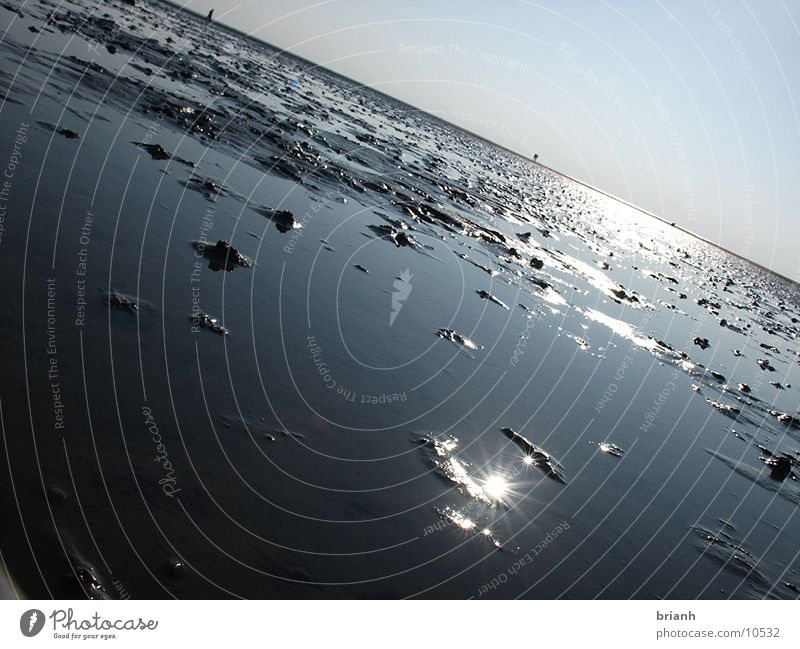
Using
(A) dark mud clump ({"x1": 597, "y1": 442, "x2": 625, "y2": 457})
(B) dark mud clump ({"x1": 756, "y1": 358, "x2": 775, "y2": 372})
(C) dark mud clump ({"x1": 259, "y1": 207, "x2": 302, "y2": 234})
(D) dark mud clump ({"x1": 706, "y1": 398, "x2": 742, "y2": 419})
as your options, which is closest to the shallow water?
(A) dark mud clump ({"x1": 597, "y1": 442, "x2": 625, "y2": 457})

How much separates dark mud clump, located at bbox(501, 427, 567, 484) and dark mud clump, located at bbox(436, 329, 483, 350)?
296 cm

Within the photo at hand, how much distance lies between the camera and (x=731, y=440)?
13.6 m

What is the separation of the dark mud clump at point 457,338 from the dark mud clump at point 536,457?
296 centimetres

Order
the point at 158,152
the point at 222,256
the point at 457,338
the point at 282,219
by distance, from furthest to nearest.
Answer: the point at 158,152
the point at 282,219
the point at 457,338
the point at 222,256

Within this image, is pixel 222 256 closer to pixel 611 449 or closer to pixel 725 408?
pixel 611 449

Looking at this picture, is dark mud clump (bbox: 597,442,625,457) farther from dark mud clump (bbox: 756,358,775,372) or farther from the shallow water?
dark mud clump (bbox: 756,358,775,372)

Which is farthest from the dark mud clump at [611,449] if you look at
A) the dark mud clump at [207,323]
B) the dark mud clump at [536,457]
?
the dark mud clump at [207,323]

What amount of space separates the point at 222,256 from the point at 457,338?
4.95 m

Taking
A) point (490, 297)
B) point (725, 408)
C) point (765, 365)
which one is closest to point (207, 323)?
point (490, 297)

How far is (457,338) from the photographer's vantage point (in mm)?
11781

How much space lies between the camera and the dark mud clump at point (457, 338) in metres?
11.6

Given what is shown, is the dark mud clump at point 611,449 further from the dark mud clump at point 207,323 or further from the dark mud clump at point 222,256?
the dark mud clump at point 222,256

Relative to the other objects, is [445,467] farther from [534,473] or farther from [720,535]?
[720,535]
